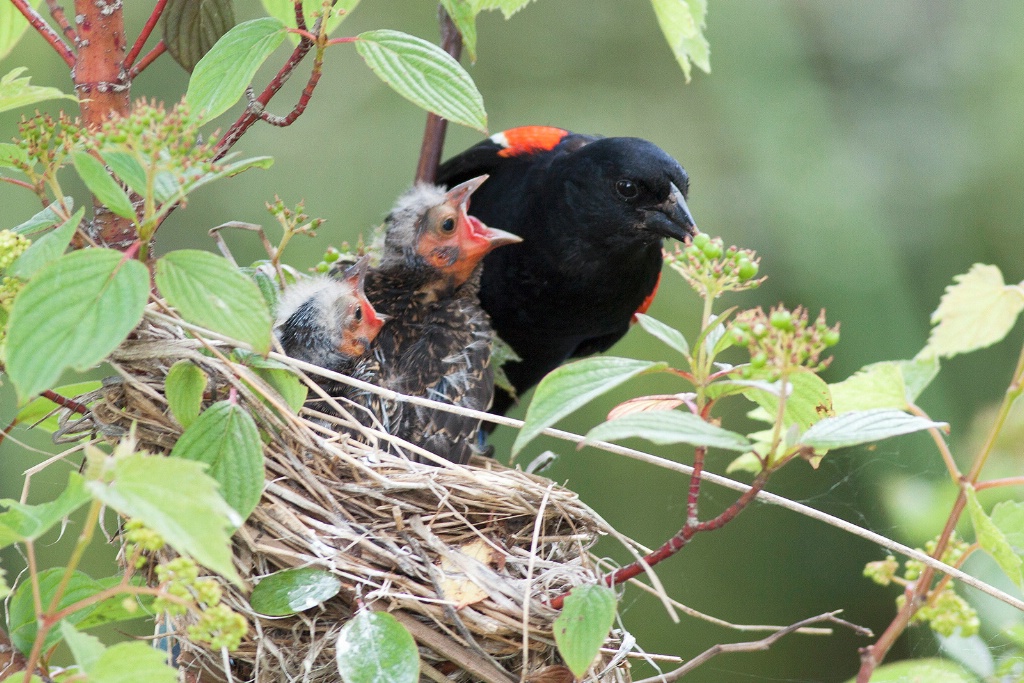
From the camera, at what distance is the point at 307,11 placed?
0.98 m

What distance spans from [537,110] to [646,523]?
1.89m

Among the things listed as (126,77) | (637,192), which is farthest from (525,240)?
(126,77)

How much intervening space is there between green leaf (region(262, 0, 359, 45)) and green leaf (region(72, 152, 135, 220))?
0.94 ft

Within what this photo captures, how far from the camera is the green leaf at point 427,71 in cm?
98

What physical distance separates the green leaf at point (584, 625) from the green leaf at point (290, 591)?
27 cm

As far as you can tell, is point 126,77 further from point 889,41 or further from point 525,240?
point 889,41

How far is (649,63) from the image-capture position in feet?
14.7

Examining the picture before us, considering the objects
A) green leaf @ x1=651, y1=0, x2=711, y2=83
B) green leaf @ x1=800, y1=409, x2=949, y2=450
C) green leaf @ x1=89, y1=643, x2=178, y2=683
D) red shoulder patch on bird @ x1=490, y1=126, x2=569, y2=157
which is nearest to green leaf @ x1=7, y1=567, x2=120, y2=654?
green leaf @ x1=89, y1=643, x2=178, y2=683

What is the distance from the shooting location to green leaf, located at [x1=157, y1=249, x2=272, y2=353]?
755 mm

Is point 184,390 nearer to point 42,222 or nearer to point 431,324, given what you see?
point 42,222

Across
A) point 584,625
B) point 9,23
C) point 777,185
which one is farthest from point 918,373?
point 777,185

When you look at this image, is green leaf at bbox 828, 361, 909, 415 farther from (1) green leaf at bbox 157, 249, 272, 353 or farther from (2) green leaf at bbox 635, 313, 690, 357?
(1) green leaf at bbox 157, 249, 272, 353

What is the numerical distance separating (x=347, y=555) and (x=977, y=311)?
72cm

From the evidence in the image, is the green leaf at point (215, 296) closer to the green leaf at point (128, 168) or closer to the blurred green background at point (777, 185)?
the green leaf at point (128, 168)
